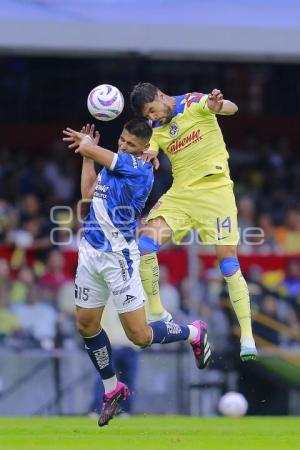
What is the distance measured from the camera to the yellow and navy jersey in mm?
12742

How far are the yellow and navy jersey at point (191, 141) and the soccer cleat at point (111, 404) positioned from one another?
2.22 meters

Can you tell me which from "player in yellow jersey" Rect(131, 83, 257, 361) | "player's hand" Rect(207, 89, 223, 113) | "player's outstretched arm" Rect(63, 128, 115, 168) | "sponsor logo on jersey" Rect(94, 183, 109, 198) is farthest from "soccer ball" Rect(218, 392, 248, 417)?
"player's outstretched arm" Rect(63, 128, 115, 168)

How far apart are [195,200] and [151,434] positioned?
93.2 inches

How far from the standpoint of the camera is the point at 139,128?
11.4 metres

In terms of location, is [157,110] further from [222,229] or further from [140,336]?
[140,336]

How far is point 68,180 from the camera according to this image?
21297 mm

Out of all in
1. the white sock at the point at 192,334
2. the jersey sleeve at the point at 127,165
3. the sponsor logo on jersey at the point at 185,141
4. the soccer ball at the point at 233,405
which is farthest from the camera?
the soccer ball at the point at 233,405

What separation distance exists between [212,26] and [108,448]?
372 inches

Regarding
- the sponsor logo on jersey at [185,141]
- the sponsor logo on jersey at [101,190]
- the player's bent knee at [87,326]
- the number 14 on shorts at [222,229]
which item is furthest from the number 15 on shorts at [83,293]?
the sponsor logo on jersey at [185,141]

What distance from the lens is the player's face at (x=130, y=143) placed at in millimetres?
11484

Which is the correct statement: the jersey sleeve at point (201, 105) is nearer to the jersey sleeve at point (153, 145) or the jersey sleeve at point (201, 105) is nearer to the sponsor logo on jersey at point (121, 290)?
the jersey sleeve at point (153, 145)

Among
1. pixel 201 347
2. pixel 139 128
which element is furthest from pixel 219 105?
pixel 201 347

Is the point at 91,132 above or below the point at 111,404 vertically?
above

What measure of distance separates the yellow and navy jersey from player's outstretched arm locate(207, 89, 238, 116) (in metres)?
0.25
